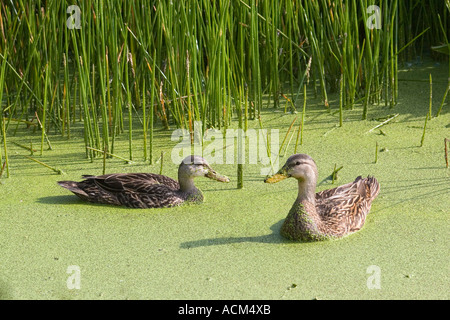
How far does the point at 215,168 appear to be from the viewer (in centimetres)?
437

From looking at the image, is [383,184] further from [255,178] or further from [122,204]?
[122,204]

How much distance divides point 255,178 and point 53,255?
4.46 ft

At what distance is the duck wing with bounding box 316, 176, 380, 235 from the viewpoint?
3445mm

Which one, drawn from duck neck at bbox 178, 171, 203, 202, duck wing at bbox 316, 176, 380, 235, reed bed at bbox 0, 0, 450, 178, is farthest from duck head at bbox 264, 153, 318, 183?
reed bed at bbox 0, 0, 450, 178

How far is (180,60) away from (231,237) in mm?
1575

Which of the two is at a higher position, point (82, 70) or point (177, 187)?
point (82, 70)

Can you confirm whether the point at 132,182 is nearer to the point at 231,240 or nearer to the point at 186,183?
the point at 186,183

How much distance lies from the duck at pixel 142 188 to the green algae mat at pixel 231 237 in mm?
62

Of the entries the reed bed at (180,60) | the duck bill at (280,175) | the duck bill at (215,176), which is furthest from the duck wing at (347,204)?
the reed bed at (180,60)


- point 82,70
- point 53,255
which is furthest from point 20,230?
point 82,70

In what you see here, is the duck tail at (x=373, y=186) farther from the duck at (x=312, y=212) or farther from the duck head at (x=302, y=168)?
the duck head at (x=302, y=168)

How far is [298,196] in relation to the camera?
3447 mm

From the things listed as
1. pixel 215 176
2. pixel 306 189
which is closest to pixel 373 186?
pixel 306 189

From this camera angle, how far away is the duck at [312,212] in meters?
3.36
